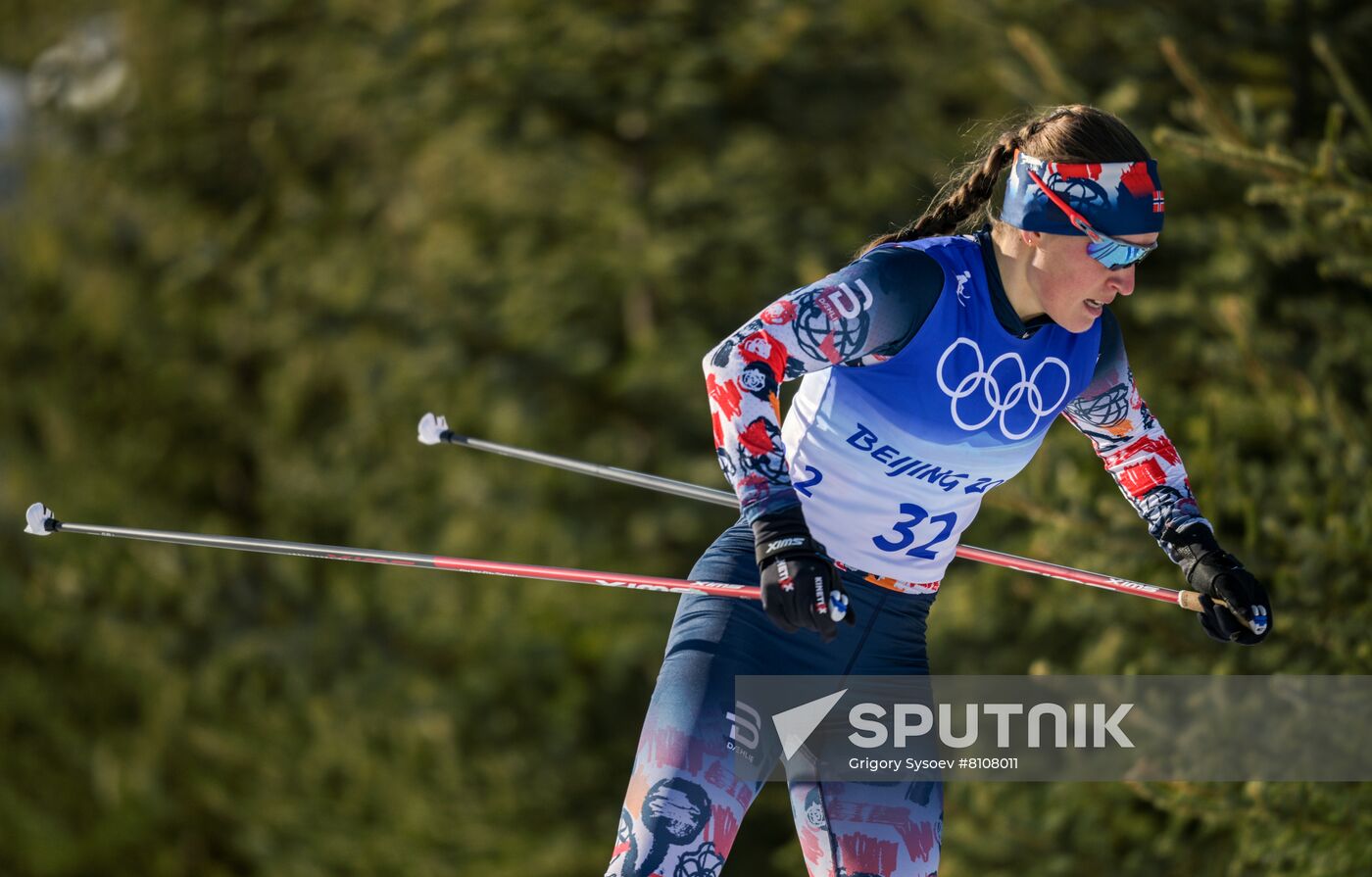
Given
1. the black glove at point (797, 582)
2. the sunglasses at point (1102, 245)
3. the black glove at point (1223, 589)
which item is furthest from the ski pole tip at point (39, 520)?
the black glove at point (1223, 589)

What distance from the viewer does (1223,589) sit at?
11.2ft

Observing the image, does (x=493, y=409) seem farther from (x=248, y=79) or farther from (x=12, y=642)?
(x=12, y=642)

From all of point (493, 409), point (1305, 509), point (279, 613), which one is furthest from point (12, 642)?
point (1305, 509)

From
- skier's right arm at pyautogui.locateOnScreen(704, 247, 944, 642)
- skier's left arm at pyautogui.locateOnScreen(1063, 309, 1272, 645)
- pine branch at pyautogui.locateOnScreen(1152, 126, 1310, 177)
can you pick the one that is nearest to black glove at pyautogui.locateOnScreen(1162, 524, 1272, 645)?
skier's left arm at pyautogui.locateOnScreen(1063, 309, 1272, 645)

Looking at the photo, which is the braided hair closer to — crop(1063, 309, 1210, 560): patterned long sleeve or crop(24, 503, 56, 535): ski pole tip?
crop(1063, 309, 1210, 560): patterned long sleeve

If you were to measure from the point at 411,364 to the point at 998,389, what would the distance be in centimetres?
1031

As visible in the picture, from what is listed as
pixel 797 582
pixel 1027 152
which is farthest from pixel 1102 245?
pixel 797 582

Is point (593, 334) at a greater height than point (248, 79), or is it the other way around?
point (248, 79)

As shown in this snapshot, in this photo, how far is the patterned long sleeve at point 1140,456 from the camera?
137 inches

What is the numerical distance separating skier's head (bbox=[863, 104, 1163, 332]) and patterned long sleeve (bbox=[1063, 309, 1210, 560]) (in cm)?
38

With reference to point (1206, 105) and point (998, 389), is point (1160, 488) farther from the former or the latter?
point (1206, 105)

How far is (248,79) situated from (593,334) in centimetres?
436

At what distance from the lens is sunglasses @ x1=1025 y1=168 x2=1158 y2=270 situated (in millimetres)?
3021

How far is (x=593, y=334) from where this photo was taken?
12.9 metres
